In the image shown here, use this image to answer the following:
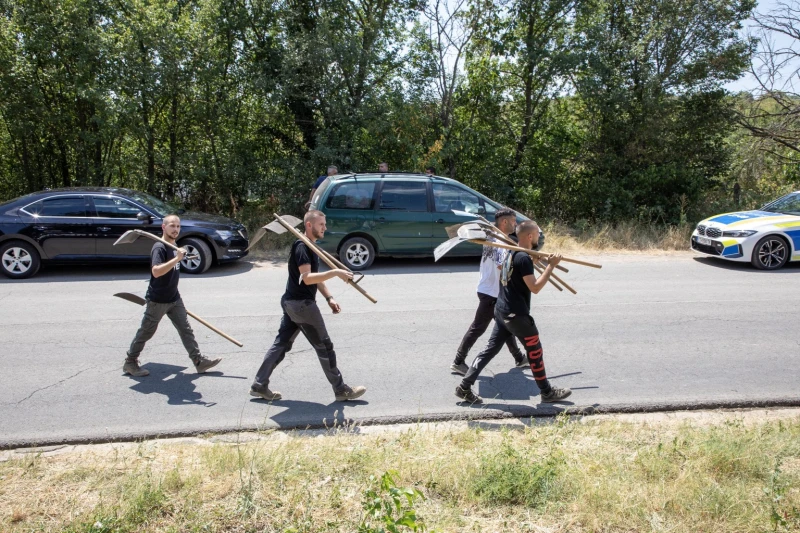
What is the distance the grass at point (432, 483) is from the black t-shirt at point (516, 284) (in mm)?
1076

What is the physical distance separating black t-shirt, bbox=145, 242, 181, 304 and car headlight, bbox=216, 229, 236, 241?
224 inches

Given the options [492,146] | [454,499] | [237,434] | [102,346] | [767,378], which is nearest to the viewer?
[454,499]

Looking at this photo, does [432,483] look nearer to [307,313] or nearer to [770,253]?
[307,313]

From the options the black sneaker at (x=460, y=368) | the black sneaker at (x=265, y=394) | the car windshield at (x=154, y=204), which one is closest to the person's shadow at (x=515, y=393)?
the black sneaker at (x=460, y=368)

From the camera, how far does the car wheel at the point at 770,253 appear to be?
39.0 feet

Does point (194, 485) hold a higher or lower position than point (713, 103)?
lower

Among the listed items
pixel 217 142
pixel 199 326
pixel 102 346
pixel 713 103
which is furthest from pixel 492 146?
pixel 102 346

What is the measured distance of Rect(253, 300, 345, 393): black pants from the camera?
5328 millimetres

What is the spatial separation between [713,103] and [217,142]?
43.0 feet

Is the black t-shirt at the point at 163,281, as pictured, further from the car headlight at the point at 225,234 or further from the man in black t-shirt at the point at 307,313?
the car headlight at the point at 225,234

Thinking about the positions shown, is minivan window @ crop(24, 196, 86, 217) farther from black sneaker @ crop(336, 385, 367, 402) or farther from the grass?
black sneaker @ crop(336, 385, 367, 402)

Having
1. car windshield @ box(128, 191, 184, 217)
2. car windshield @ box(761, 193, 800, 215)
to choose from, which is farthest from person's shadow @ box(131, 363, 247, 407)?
car windshield @ box(761, 193, 800, 215)

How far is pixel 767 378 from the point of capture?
624 centimetres

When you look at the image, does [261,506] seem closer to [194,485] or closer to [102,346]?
[194,485]
